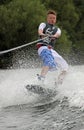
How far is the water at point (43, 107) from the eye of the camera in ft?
25.3

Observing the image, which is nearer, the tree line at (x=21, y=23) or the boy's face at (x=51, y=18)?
the boy's face at (x=51, y=18)

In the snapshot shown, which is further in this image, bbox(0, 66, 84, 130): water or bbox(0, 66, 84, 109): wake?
bbox(0, 66, 84, 109): wake

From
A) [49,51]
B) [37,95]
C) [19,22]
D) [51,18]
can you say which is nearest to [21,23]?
[19,22]

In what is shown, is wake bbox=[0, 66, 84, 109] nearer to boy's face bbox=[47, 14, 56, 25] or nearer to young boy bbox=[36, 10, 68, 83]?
young boy bbox=[36, 10, 68, 83]

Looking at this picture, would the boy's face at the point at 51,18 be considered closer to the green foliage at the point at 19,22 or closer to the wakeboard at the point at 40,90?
the wakeboard at the point at 40,90

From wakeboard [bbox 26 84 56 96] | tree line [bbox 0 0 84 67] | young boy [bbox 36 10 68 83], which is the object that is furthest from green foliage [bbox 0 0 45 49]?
wakeboard [bbox 26 84 56 96]

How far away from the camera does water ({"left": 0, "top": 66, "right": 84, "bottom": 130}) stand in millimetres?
7725

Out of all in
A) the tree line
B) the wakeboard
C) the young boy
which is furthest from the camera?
the tree line

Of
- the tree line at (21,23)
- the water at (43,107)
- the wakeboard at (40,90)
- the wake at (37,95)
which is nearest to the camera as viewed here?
the water at (43,107)

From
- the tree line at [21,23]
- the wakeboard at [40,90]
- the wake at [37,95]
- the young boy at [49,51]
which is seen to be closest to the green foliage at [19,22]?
the tree line at [21,23]

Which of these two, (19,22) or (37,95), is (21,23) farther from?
(37,95)

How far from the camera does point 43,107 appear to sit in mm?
9445

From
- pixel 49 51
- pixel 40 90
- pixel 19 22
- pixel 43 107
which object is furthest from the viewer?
pixel 19 22

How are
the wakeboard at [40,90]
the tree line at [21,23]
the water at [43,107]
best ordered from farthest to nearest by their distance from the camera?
1. the tree line at [21,23]
2. the wakeboard at [40,90]
3. the water at [43,107]
